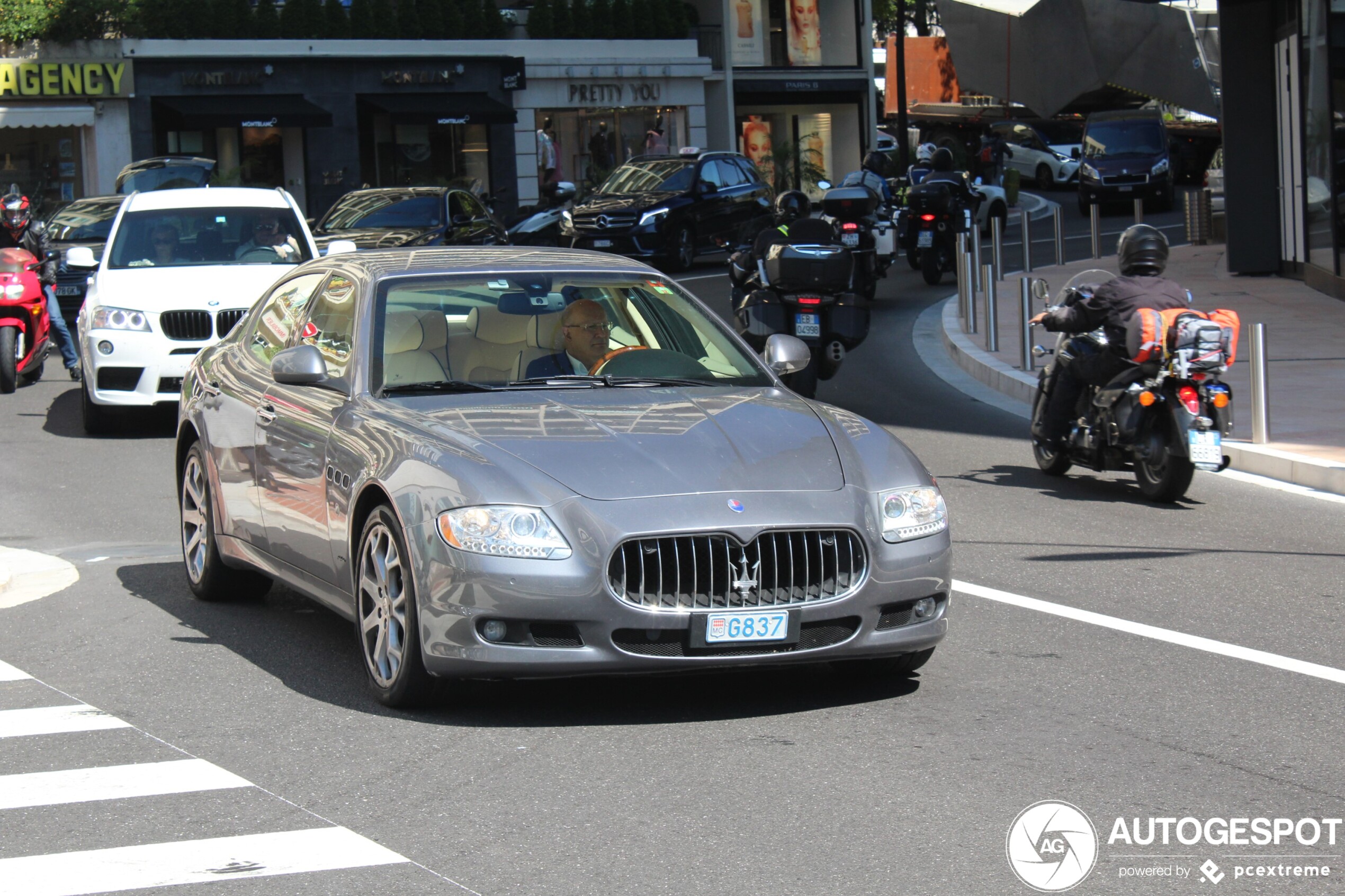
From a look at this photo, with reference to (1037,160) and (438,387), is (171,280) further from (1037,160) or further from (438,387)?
(1037,160)

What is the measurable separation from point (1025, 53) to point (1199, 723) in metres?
56.5

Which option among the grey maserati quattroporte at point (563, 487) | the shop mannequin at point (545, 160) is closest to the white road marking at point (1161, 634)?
the grey maserati quattroporte at point (563, 487)

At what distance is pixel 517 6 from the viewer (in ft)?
156

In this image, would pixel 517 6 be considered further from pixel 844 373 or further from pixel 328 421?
pixel 328 421

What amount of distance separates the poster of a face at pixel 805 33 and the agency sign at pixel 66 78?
2200 cm

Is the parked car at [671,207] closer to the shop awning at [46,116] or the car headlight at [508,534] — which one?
the shop awning at [46,116]

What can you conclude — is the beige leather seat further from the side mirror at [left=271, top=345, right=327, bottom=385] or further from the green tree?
the green tree

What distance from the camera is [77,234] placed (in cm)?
2262

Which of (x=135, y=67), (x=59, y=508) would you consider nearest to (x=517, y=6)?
(x=135, y=67)

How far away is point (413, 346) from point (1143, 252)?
5542 millimetres

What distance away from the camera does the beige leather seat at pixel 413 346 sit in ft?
22.6

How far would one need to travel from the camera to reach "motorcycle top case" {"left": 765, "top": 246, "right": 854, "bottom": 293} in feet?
47.1

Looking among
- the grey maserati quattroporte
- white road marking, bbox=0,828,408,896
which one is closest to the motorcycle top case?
the grey maserati quattroporte

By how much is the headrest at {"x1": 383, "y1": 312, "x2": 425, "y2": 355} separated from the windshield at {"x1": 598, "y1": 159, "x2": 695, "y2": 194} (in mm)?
23067
